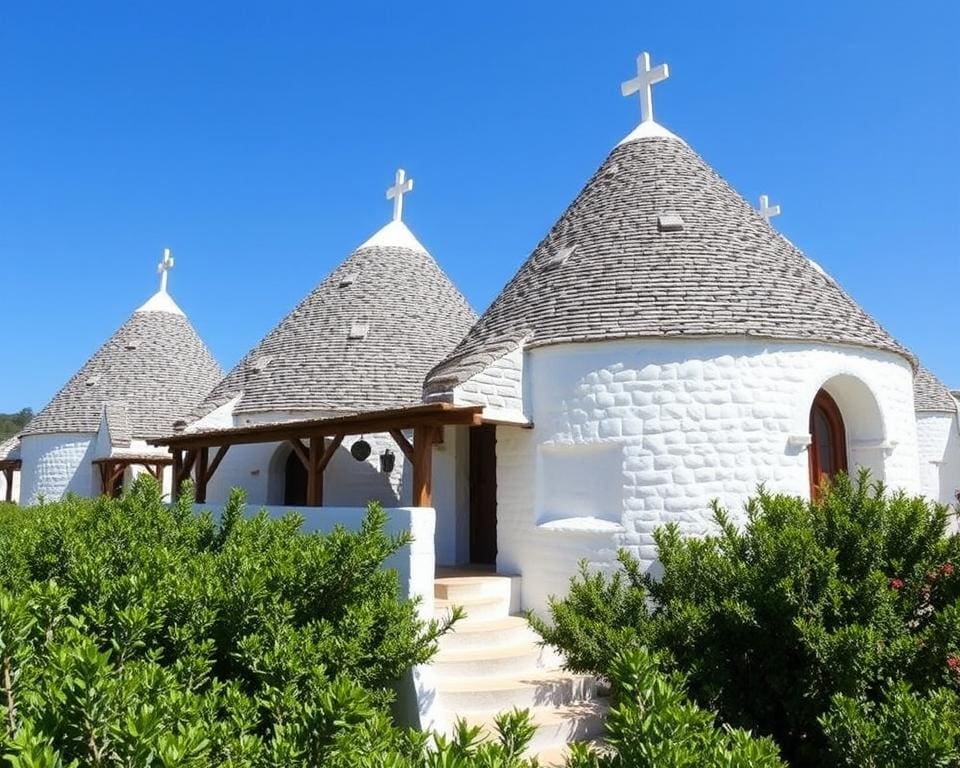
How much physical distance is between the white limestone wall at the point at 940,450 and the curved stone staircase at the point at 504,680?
13732 mm

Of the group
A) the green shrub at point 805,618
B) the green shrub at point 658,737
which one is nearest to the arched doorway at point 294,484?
the green shrub at point 805,618

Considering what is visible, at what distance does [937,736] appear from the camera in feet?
11.4

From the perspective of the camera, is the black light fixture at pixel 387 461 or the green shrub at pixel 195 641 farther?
the black light fixture at pixel 387 461

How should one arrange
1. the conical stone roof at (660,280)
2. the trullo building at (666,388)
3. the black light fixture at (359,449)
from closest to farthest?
the trullo building at (666,388)
the conical stone roof at (660,280)
the black light fixture at (359,449)

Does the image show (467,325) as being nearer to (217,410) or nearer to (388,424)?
(217,410)

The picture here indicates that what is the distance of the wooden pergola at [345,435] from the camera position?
25.6ft

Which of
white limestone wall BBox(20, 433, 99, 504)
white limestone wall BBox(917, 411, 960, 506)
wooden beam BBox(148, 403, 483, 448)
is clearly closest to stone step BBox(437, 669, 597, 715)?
wooden beam BBox(148, 403, 483, 448)

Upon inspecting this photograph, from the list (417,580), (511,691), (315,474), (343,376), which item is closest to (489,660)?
(511,691)

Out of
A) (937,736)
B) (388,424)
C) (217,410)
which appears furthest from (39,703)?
(217,410)

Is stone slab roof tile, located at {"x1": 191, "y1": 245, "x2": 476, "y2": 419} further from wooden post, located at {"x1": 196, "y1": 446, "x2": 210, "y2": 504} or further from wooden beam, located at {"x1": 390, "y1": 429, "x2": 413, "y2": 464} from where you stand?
wooden beam, located at {"x1": 390, "y1": 429, "x2": 413, "y2": 464}

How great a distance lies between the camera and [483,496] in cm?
1168

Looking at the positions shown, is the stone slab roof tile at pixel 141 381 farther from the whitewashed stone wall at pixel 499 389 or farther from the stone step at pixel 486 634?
the stone step at pixel 486 634

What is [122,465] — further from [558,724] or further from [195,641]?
[195,641]

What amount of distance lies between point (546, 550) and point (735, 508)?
7.83 feet
